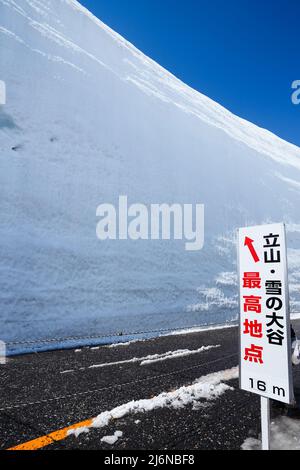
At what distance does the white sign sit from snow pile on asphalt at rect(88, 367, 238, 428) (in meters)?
2.08

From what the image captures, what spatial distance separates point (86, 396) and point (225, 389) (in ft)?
8.38

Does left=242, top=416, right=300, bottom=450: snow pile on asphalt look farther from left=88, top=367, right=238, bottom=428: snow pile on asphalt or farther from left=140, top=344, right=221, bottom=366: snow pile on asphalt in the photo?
left=140, top=344, right=221, bottom=366: snow pile on asphalt

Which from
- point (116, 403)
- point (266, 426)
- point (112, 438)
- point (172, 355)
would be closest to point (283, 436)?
point (266, 426)

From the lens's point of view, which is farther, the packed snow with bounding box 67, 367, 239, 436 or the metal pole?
the packed snow with bounding box 67, 367, 239, 436

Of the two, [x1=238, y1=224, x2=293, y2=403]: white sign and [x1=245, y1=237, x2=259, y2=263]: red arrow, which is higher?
[x1=245, y1=237, x2=259, y2=263]: red arrow

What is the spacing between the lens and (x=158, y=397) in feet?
17.3

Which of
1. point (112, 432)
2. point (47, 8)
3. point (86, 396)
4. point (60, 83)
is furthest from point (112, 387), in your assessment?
point (47, 8)

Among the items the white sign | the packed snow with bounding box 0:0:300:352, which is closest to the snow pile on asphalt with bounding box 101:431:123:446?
the white sign

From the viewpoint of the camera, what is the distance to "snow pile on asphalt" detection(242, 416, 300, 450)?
3.87 meters

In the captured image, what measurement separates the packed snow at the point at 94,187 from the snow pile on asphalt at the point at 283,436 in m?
7.06

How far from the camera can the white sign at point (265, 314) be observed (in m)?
3.03

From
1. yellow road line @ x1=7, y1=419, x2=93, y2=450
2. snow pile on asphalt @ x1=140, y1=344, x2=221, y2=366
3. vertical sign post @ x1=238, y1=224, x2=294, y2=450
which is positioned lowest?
snow pile on asphalt @ x1=140, y1=344, x2=221, y2=366

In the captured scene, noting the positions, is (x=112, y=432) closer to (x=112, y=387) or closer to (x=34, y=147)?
(x=112, y=387)

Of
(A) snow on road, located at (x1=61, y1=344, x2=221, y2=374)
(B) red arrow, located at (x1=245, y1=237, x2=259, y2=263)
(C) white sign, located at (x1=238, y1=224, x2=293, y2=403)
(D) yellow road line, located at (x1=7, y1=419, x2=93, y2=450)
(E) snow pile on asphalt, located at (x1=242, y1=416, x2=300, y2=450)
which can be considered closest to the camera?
(C) white sign, located at (x1=238, y1=224, x2=293, y2=403)
